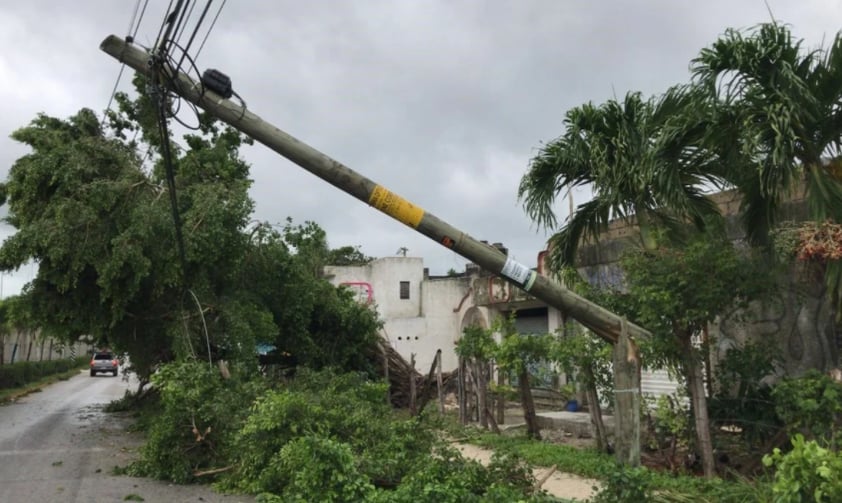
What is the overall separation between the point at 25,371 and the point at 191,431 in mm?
29183

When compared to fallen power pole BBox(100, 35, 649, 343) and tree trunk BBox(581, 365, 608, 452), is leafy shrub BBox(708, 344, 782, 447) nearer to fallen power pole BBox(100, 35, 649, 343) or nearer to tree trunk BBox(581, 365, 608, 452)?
tree trunk BBox(581, 365, 608, 452)

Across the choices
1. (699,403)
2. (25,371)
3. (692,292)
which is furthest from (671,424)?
(25,371)

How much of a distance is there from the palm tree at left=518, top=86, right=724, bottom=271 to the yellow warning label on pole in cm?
343

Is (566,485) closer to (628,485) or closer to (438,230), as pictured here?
(628,485)

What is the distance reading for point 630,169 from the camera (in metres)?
9.30

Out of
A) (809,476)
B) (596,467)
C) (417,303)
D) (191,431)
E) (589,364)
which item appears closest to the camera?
(809,476)

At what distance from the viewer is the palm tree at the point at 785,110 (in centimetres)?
756

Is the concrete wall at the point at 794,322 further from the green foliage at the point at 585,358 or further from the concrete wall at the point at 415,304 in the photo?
the concrete wall at the point at 415,304

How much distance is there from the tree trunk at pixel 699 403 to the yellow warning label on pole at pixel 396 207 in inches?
159

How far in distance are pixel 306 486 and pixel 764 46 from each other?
682cm

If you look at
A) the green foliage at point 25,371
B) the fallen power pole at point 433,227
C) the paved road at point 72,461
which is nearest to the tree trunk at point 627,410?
the fallen power pole at point 433,227

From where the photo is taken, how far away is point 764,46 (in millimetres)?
7812

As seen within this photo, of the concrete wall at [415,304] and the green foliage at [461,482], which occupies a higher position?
the concrete wall at [415,304]

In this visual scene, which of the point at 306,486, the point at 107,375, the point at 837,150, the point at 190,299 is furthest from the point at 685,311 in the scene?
the point at 107,375
